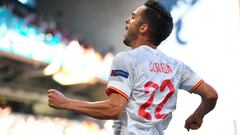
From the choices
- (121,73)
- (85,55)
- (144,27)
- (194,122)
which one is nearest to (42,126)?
(85,55)

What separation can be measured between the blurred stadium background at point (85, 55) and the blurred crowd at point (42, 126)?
0.02 metres

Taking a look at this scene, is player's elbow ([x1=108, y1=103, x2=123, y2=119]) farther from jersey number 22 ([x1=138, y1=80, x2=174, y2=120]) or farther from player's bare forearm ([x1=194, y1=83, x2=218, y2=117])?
player's bare forearm ([x1=194, y1=83, x2=218, y2=117])

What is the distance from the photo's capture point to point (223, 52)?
270 cm

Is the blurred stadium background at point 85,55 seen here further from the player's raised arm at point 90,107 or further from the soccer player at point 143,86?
the player's raised arm at point 90,107

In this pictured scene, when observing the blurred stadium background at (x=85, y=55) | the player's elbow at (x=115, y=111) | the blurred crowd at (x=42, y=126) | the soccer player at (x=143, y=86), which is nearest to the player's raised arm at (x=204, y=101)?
the soccer player at (x=143, y=86)

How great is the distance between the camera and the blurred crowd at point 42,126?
816 cm

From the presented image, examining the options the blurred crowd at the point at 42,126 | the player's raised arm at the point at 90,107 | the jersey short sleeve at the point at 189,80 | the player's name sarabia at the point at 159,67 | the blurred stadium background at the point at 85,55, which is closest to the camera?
the player's raised arm at the point at 90,107

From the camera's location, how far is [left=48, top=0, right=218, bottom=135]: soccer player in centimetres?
152

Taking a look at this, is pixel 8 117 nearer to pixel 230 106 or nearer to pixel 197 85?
pixel 230 106

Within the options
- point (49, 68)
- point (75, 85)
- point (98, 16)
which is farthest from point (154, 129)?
point (98, 16)

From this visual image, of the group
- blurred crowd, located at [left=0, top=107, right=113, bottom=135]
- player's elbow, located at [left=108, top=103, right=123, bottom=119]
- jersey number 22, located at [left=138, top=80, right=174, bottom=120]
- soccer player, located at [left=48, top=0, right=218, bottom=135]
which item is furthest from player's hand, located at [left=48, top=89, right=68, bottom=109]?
blurred crowd, located at [left=0, top=107, right=113, bottom=135]

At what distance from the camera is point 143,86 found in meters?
1.62

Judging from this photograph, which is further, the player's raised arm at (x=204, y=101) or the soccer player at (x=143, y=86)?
the player's raised arm at (x=204, y=101)

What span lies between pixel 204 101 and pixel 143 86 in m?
0.33
